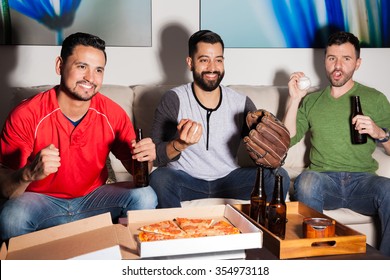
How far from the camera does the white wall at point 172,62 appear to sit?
10.4 ft

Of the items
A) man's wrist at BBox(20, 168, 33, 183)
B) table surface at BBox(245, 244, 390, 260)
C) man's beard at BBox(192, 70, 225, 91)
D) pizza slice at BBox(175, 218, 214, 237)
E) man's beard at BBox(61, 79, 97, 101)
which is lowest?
table surface at BBox(245, 244, 390, 260)

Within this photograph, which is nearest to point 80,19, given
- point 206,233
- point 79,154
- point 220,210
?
point 79,154

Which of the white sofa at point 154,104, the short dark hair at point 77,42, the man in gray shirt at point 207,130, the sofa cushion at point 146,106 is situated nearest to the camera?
the short dark hair at point 77,42

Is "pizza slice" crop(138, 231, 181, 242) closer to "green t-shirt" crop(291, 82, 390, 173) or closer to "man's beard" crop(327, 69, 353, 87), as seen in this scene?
"green t-shirt" crop(291, 82, 390, 173)

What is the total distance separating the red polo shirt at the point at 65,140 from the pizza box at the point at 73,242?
→ 520 millimetres

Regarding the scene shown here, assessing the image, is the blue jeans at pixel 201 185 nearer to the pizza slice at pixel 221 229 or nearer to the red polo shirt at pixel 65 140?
the red polo shirt at pixel 65 140

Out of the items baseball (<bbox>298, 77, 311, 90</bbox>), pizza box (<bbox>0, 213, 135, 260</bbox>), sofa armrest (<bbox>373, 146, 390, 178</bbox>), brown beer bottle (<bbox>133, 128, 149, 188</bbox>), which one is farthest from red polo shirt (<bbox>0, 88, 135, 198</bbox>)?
sofa armrest (<bbox>373, 146, 390, 178</bbox>)

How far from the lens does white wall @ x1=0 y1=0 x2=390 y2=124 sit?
316cm

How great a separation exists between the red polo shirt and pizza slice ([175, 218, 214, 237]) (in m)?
0.65

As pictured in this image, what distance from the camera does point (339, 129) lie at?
2635mm

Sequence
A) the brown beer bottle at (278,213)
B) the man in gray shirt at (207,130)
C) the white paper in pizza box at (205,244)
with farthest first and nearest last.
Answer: the man in gray shirt at (207,130) < the brown beer bottle at (278,213) < the white paper in pizza box at (205,244)

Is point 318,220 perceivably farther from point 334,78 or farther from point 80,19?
point 80,19

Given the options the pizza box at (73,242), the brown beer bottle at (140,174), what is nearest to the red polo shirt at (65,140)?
the brown beer bottle at (140,174)
